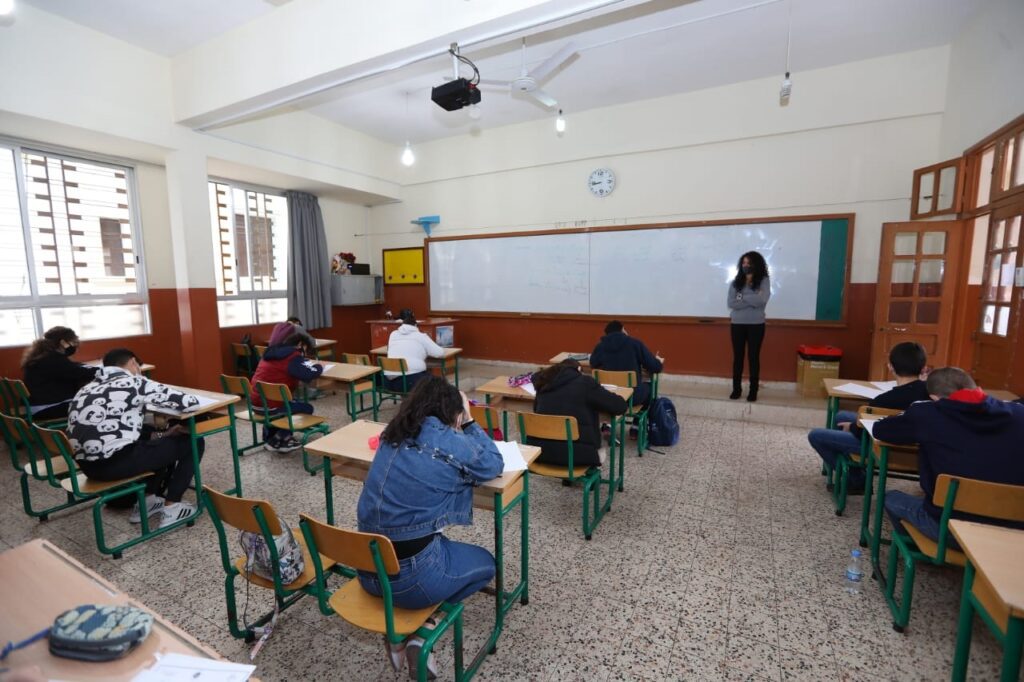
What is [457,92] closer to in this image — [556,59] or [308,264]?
[556,59]

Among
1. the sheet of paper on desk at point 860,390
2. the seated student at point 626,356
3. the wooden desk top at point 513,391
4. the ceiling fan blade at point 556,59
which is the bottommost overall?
the wooden desk top at point 513,391

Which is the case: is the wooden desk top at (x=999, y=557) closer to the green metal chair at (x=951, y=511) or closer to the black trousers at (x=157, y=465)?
the green metal chair at (x=951, y=511)

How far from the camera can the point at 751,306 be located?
16.7 ft

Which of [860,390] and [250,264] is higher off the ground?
[250,264]

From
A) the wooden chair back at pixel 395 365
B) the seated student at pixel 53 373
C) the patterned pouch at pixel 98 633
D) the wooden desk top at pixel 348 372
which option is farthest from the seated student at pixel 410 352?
the patterned pouch at pixel 98 633

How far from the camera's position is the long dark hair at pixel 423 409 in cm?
163

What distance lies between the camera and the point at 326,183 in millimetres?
6645

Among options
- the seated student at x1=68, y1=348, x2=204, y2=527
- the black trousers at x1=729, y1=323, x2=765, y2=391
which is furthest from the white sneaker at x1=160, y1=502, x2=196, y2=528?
the black trousers at x1=729, y1=323, x2=765, y2=391

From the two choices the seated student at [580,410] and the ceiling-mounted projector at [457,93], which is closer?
the seated student at [580,410]

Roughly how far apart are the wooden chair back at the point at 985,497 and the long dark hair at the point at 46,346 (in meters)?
5.57

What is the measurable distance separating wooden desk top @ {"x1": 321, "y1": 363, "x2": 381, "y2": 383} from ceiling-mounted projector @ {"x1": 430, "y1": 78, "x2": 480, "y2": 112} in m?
2.39

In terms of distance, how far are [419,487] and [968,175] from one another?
216 inches

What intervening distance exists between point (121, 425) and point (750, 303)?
542 centimetres

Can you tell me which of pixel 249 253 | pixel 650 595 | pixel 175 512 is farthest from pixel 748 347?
pixel 249 253
